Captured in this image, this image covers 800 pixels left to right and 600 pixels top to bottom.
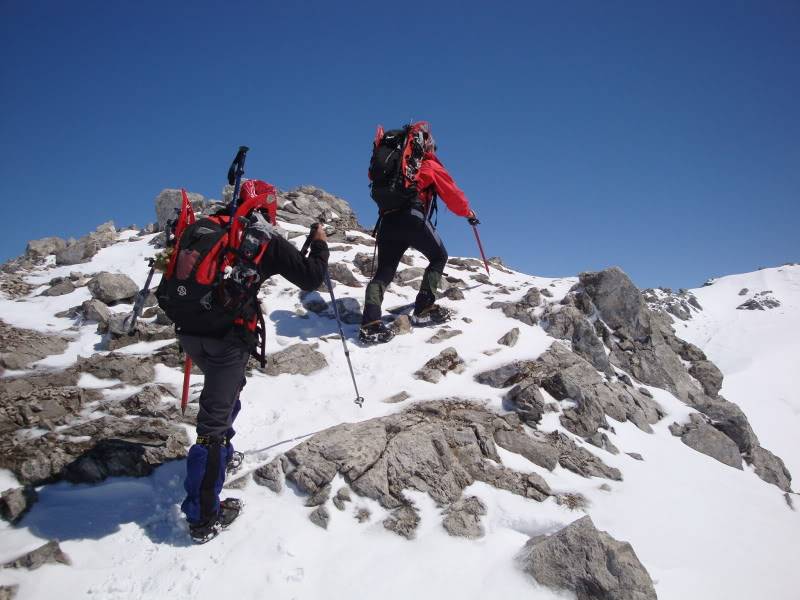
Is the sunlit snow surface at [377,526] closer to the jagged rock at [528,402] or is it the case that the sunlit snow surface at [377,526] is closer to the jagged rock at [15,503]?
the jagged rock at [15,503]

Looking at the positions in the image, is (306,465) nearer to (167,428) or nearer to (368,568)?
(368,568)

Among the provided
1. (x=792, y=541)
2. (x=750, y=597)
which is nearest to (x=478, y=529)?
(x=750, y=597)

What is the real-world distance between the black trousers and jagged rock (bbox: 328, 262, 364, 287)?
226cm

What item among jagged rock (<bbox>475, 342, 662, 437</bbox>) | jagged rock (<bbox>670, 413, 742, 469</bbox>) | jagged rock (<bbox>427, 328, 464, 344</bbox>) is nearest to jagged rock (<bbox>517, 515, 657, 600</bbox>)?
jagged rock (<bbox>475, 342, 662, 437</bbox>)

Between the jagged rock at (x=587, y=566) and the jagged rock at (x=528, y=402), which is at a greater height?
the jagged rock at (x=528, y=402)

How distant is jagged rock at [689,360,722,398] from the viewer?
40.5 feet

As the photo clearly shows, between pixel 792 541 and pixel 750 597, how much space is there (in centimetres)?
217

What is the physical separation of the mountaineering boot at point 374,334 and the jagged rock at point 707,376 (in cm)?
923

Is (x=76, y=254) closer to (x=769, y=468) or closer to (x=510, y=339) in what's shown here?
(x=510, y=339)

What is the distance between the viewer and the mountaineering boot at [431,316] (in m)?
10.0

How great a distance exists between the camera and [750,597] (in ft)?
14.7

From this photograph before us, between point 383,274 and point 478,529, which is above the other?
point 383,274

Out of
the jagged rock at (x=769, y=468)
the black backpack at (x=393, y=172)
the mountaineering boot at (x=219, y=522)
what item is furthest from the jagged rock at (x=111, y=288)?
the jagged rock at (x=769, y=468)

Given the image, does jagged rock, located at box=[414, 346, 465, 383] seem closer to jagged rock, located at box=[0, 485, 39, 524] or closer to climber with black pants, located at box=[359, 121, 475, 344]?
climber with black pants, located at box=[359, 121, 475, 344]
